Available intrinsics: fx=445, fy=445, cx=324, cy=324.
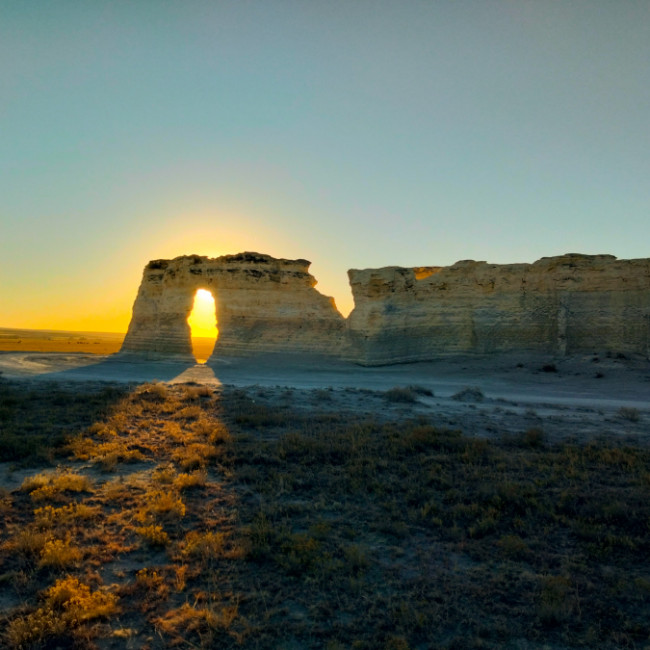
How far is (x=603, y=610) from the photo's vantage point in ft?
12.5

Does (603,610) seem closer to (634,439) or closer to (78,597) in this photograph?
(78,597)

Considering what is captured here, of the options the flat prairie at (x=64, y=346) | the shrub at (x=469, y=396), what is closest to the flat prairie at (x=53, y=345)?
the flat prairie at (x=64, y=346)

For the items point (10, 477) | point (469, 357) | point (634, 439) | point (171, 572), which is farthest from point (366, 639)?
point (469, 357)

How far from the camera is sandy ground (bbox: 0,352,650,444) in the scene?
11.4m

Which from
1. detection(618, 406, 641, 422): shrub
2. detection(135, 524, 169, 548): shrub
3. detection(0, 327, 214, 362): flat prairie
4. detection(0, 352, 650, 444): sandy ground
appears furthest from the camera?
detection(0, 327, 214, 362): flat prairie

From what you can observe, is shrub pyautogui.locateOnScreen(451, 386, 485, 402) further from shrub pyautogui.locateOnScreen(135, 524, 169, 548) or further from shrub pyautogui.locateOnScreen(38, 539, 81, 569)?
shrub pyautogui.locateOnScreen(38, 539, 81, 569)

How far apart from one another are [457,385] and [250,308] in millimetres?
15389

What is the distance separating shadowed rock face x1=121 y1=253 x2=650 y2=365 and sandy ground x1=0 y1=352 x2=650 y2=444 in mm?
1314

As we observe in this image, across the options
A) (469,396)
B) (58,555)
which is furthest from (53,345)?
(58,555)

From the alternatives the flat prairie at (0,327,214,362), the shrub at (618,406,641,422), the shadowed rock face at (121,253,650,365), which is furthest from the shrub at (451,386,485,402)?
the flat prairie at (0,327,214,362)

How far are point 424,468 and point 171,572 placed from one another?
4.25 metres

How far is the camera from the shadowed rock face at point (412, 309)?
24297 millimetres

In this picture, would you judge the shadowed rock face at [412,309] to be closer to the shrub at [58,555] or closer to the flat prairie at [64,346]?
the flat prairie at [64,346]

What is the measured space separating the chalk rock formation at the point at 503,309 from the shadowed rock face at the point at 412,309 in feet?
0.18
